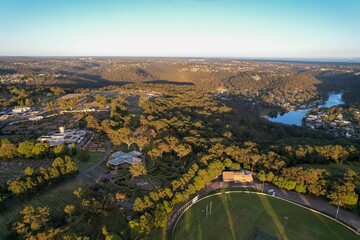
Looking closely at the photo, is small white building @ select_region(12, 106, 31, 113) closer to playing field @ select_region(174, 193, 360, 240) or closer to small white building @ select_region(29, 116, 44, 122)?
small white building @ select_region(29, 116, 44, 122)

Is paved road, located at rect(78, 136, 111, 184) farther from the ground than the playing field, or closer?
farther from the ground

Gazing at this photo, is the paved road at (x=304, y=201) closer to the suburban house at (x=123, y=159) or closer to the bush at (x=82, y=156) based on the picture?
the suburban house at (x=123, y=159)

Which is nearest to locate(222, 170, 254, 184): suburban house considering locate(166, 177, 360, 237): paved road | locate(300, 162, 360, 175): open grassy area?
locate(166, 177, 360, 237): paved road

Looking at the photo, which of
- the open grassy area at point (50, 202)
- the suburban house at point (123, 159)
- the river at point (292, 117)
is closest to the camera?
the open grassy area at point (50, 202)

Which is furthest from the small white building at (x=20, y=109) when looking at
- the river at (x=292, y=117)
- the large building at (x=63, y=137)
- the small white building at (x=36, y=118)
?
the river at (x=292, y=117)

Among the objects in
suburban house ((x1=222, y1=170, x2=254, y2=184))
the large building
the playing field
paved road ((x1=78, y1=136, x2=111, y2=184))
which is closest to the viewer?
the playing field

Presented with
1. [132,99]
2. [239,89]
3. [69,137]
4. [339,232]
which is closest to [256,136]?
[339,232]

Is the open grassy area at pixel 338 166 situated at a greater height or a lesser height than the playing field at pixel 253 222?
greater

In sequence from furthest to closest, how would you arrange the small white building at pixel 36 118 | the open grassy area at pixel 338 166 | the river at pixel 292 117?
1. the river at pixel 292 117
2. the small white building at pixel 36 118
3. the open grassy area at pixel 338 166
